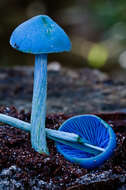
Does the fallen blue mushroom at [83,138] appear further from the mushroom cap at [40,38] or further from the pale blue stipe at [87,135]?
the mushroom cap at [40,38]

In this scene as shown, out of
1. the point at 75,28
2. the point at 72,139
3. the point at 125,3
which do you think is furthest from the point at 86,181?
the point at 75,28

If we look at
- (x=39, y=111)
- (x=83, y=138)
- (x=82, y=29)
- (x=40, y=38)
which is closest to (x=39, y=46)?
(x=40, y=38)

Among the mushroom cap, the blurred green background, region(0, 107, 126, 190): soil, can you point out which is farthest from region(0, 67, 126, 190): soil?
the blurred green background

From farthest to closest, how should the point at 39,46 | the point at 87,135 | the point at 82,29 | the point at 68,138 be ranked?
the point at 82,29 → the point at 87,135 → the point at 68,138 → the point at 39,46

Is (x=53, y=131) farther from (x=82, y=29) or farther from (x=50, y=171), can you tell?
(x=82, y=29)

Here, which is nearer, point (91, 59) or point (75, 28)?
point (91, 59)

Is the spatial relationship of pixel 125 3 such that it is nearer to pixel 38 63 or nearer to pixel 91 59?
pixel 91 59
